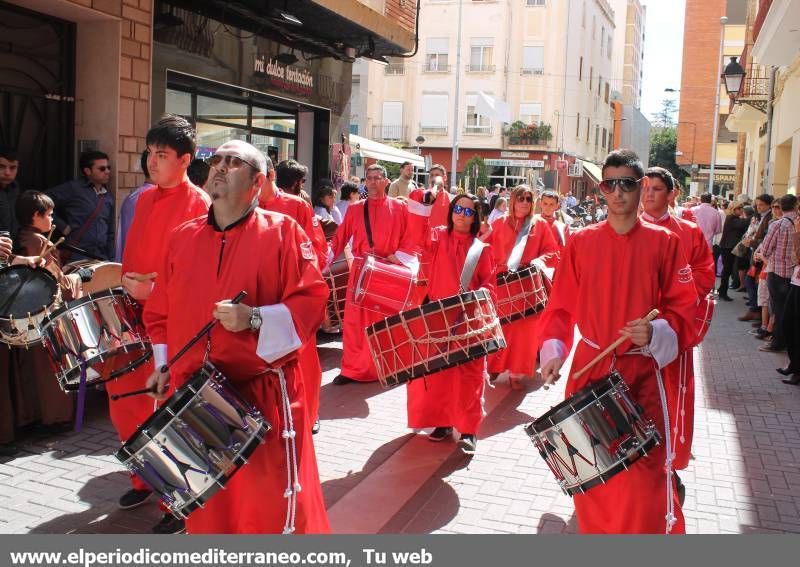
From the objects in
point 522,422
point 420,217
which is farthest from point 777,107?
point 522,422

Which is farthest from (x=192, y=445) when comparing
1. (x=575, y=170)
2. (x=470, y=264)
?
(x=575, y=170)

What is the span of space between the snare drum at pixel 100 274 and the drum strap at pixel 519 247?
142 inches

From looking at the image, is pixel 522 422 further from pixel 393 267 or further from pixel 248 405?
pixel 248 405

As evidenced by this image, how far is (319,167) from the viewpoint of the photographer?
46.8 ft

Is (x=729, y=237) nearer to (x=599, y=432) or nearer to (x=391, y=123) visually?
(x=599, y=432)

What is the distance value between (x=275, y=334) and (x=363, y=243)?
4.99 meters

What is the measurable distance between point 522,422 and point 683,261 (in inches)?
137

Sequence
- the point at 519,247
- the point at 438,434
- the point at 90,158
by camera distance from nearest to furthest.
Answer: the point at 438,434, the point at 90,158, the point at 519,247

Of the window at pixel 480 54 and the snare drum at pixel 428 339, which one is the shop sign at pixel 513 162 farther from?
the snare drum at pixel 428 339

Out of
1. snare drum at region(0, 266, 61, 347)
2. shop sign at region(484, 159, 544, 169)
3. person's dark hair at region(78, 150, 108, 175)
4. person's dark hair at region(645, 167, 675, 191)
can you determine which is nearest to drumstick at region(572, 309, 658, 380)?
person's dark hair at region(645, 167, 675, 191)

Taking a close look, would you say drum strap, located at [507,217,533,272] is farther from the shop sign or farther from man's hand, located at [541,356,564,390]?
the shop sign

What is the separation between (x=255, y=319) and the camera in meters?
3.11

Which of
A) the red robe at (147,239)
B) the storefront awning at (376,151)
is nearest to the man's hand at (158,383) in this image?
the red robe at (147,239)

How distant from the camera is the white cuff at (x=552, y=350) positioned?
13.1 feet
